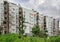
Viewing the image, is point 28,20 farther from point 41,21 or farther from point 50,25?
point 50,25

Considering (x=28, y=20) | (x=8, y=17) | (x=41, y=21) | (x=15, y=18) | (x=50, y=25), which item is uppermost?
(x=8, y=17)

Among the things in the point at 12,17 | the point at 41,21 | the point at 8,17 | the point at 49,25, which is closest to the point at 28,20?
the point at 12,17

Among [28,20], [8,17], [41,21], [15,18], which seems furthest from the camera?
[41,21]

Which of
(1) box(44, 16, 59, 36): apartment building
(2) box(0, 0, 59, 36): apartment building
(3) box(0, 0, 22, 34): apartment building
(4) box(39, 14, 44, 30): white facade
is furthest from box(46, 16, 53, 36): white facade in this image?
(3) box(0, 0, 22, 34): apartment building

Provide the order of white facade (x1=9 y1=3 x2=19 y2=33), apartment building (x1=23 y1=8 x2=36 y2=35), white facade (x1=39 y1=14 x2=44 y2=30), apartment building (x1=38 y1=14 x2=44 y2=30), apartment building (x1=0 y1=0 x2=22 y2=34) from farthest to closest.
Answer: white facade (x1=39 y1=14 x2=44 y2=30), apartment building (x1=38 y1=14 x2=44 y2=30), apartment building (x1=23 y1=8 x2=36 y2=35), white facade (x1=9 y1=3 x2=19 y2=33), apartment building (x1=0 y1=0 x2=22 y2=34)

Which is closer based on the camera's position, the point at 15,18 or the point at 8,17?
the point at 8,17

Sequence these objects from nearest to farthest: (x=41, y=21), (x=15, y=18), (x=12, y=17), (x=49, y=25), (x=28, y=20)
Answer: (x=12, y=17) < (x=15, y=18) < (x=28, y=20) < (x=41, y=21) < (x=49, y=25)

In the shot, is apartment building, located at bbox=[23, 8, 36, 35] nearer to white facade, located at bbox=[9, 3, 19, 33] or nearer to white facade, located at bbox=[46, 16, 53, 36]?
white facade, located at bbox=[9, 3, 19, 33]

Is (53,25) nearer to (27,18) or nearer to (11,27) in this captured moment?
(27,18)

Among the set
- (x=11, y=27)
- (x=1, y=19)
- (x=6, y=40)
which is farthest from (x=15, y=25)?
(x=6, y=40)

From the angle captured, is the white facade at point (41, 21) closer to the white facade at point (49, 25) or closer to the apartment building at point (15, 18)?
the apartment building at point (15, 18)

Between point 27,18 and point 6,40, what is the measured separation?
63.8m

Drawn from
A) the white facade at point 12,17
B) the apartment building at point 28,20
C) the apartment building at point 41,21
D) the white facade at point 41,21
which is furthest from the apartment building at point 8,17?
the white facade at point 41,21

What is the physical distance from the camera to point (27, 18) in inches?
2970
